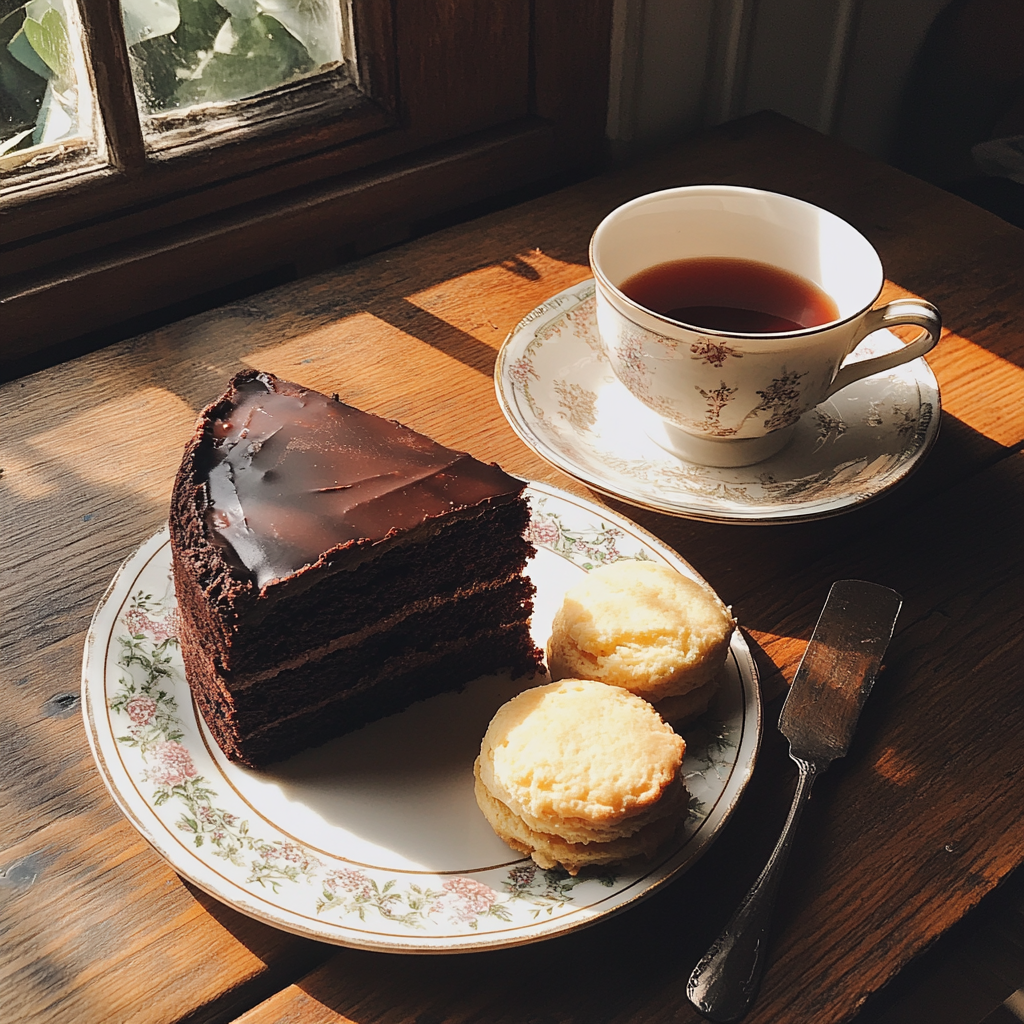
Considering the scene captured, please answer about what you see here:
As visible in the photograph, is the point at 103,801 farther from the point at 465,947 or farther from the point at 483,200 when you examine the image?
the point at 483,200

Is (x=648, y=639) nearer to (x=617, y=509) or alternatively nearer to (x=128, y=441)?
(x=617, y=509)

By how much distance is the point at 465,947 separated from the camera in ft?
2.46

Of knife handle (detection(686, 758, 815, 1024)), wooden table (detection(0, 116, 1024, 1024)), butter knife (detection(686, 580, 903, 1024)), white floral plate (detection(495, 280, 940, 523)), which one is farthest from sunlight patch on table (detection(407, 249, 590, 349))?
knife handle (detection(686, 758, 815, 1024))

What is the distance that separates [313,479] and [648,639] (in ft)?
1.02

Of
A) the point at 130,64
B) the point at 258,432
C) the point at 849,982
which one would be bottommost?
the point at 849,982

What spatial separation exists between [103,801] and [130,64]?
3.01 ft

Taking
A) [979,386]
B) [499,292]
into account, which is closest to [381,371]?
[499,292]

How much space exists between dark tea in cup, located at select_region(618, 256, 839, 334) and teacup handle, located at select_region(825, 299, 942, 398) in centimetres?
7

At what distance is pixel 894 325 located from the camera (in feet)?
3.67

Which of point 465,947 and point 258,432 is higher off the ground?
point 258,432

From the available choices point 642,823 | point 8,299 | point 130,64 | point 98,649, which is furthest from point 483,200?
point 642,823

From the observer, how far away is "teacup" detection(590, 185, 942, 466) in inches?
41.9

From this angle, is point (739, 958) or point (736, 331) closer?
point (739, 958)

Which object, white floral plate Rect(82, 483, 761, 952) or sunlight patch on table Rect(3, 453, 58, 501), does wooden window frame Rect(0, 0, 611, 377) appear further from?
white floral plate Rect(82, 483, 761, 952)
